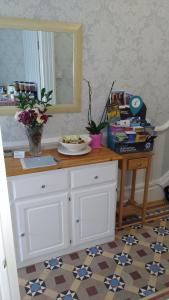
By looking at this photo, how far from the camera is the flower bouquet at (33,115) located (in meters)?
1.73

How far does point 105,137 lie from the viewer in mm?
2289

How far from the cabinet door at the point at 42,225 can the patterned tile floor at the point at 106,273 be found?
144 millimetres

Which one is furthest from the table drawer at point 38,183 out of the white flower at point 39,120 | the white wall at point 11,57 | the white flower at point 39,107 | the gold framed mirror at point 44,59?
the white wall at point 11,57

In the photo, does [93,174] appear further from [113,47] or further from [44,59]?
[113,47]

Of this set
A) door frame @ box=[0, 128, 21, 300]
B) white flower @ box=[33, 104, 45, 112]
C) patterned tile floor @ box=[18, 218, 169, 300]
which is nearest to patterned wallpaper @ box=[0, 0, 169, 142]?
white flower @ box=[33, 104, 45, 112]

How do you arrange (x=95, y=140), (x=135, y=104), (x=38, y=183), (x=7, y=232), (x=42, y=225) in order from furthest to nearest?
1. (x=135, y=104)
2. (x=95, y=140)
3. (x=42, y=225)
4. (x=38, y=183)
5. (x=7, y=232)

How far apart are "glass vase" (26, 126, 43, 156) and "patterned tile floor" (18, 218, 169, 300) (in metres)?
0.86

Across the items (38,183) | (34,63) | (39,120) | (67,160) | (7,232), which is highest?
(34,63)

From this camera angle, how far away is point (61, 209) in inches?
72.0

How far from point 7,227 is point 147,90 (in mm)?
1945

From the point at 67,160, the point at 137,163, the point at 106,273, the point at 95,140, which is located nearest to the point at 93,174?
the point at 67,160

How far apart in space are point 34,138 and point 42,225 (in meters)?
0.64

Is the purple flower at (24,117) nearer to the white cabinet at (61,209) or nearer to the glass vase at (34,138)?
the glass vase at (34,138)

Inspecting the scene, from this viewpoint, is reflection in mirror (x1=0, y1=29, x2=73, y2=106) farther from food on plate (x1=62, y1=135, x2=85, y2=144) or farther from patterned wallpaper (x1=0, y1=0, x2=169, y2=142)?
food on plate (x1=62, y1=135, x2=85, y2=144)
